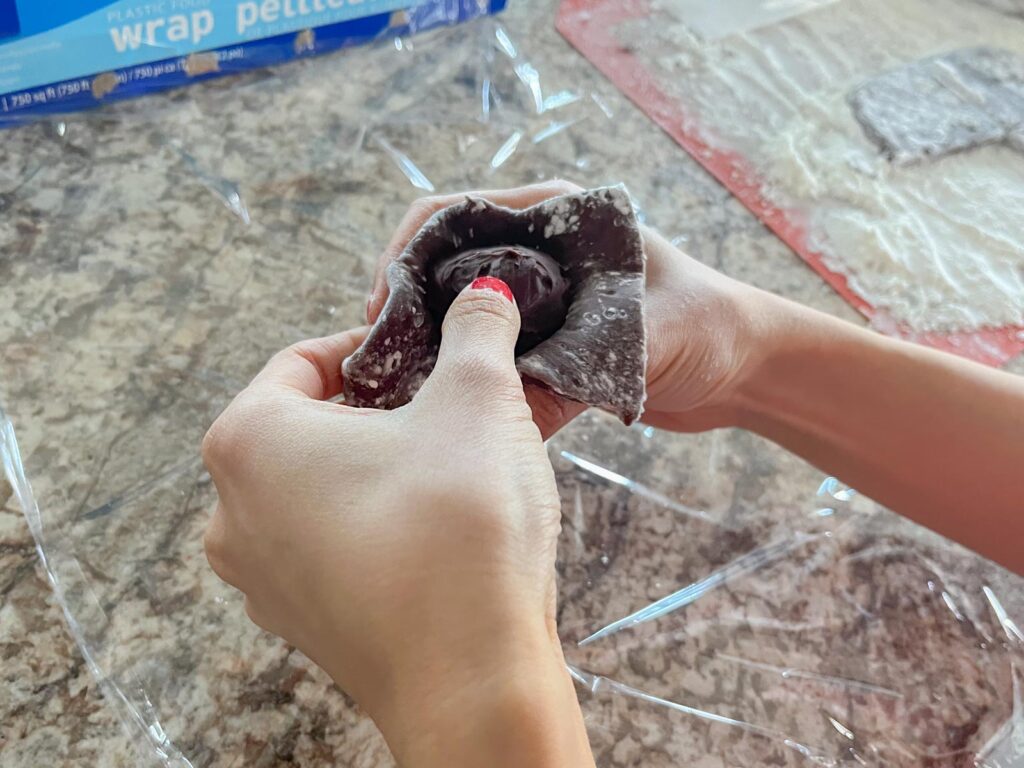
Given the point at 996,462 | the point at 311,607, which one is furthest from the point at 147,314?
the point at 996,462

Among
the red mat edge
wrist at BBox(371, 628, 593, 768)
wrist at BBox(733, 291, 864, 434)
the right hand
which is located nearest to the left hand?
wrist at BBox(371, 628, 593, 768)

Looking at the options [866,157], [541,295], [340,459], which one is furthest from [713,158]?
[340,459]

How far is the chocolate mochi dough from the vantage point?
0.62 meters

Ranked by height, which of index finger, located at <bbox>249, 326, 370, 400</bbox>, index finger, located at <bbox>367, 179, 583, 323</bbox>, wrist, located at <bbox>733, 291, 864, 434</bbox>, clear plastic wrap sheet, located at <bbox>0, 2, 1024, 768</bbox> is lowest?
clear plastic wrap sheet, located at <bbox>0, 2, 1024, 768</bbox>

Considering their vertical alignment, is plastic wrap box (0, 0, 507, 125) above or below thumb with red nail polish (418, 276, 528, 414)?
below

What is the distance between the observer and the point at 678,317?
0.73 metres

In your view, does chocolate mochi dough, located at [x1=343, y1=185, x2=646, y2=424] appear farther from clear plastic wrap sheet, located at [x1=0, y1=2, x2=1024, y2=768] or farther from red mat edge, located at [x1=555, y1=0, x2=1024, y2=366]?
red mat edge, located at [x1=555, y1=0, x2=1024, y2=366]

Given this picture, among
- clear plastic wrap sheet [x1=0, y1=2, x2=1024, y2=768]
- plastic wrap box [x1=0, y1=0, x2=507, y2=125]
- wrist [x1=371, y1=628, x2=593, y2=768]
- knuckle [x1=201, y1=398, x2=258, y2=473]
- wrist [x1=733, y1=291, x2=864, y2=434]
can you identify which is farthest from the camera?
plastic wrap box [x1=0, y1=0, x2=507, y2=125]

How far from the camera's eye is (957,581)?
81 centimetres

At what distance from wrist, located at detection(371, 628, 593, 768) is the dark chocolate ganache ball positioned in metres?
0.27

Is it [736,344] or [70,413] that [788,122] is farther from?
[70,413]

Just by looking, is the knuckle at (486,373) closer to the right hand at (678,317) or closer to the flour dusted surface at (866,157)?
the right hand at (678,317)

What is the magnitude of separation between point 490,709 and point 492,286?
0.29 metres

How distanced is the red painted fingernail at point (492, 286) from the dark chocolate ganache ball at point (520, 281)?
19mm
